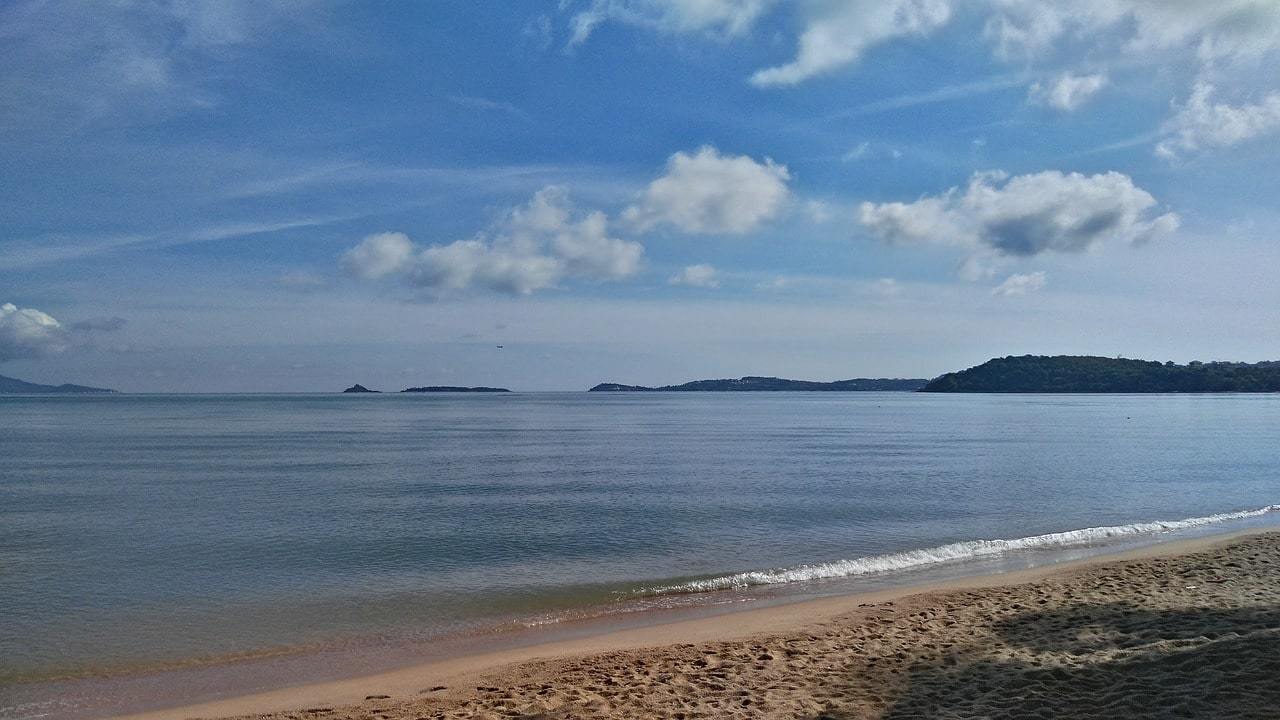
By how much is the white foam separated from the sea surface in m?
0.08

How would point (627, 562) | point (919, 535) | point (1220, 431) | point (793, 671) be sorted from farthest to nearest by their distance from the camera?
point (1220, 431), point (919, 535), point (627, 562), point (793, 671)

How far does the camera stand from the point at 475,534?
22.8 meters

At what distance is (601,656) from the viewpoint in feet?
38.4

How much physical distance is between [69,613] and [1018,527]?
77.2ft

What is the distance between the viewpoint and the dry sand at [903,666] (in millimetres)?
8703

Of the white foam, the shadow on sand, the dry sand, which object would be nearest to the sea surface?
the white foam

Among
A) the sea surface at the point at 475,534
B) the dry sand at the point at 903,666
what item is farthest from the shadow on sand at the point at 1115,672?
the sea surface at the point at 475,534

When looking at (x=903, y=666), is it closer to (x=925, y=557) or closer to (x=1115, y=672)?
(x=1115, y=672)

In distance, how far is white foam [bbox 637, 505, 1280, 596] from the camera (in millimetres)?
17062

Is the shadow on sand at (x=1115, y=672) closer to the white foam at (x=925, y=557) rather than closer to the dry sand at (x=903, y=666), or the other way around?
the dry sand at (x=903, y=666)

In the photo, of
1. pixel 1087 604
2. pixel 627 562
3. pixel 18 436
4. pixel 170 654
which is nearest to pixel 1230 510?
pixel 1087 604

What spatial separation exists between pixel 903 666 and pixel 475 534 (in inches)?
581

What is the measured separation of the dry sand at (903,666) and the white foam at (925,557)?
8.14 feet

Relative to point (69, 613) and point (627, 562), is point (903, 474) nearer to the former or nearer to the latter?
point (627, 562)
